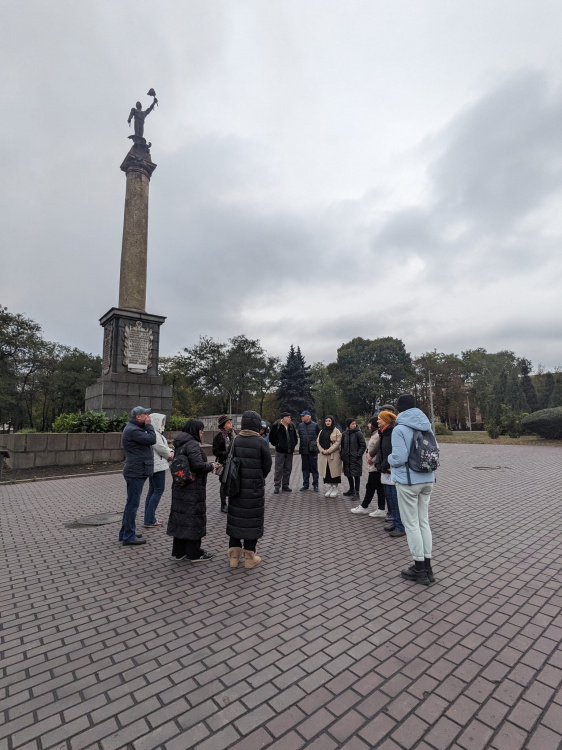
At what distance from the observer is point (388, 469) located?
224 inches

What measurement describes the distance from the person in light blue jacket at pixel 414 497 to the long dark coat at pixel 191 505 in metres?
Result: 2.03

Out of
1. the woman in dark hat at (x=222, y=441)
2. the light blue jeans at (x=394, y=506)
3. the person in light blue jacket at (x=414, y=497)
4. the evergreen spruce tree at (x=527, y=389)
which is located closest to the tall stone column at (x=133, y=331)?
the woman in dark hat at (x=222, y=441)

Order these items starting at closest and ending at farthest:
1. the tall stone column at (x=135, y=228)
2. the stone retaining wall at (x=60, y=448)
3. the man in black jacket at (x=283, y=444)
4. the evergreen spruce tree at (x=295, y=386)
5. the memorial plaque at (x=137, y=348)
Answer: the man in black jacket at (x=283, y=444), the stone retaining wall at (x=60, y=448), the memorial plaque at (x=137, y=348), the tall stone column at (x=135, y=228), the evergreen spruce tree at (x=295, y=386)

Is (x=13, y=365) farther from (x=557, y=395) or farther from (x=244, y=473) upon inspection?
(x=557, y=395)

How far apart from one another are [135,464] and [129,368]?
1009cm

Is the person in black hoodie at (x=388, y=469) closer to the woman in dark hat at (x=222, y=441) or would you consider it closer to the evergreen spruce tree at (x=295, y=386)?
the woman in dark hat at (x=222, y=441)

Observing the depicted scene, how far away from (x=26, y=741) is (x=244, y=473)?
253 centimetres

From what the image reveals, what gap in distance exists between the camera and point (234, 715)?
2164 mm

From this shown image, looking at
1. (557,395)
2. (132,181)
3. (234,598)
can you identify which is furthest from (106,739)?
(557,395)

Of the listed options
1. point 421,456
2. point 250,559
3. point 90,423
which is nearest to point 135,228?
point 90,423

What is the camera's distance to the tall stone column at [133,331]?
561 inches

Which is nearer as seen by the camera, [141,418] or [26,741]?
[26,741]

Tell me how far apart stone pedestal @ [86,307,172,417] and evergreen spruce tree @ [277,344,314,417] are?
2159 centimetres

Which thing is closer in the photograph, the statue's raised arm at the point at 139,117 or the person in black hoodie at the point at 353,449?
the person in black hoodie at the point at 353,449
